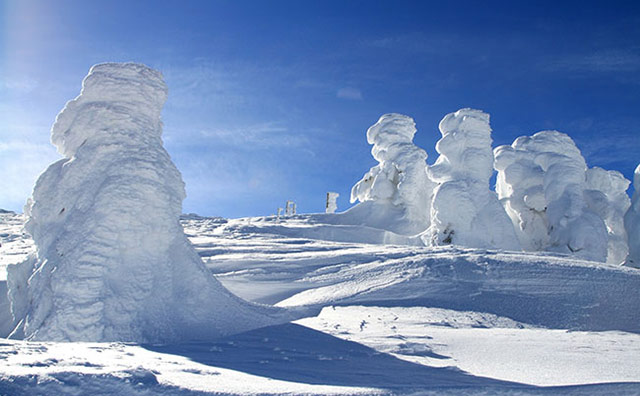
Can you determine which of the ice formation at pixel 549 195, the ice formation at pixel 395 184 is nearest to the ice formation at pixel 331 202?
the ice formation at pixel 395 184

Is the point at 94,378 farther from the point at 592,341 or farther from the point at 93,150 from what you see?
the point at 592,341

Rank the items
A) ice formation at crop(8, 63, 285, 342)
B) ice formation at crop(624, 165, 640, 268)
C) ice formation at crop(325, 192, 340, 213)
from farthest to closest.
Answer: ice formation at crop(325, 192, 340, 213) < ice formation at crop(624, 165, 640, 268) < ice formation at crop(8, 63, 285, 342)

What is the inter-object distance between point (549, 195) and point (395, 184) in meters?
8.60

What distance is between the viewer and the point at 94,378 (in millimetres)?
3225

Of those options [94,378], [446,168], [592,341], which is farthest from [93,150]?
[446,168]

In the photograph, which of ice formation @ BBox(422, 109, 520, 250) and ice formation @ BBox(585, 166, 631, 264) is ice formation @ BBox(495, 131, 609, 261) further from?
ice formation @ BBox(422, 109, 520, 250)

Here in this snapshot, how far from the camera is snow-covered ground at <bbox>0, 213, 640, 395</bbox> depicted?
3471 mm

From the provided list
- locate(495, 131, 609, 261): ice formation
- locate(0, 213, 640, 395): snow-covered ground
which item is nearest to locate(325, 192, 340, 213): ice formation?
locate(495, 131, 609, 261): ice formation

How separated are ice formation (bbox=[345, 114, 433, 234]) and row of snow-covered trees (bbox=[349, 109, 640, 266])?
0.06 metres

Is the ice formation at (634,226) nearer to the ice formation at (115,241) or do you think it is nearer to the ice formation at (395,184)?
the ice formation at (395,184)

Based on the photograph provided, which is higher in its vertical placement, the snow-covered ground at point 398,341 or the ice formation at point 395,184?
the ice formation at point 395,184

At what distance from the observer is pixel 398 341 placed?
5633 mm

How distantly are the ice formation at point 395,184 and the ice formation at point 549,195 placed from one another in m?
3.98

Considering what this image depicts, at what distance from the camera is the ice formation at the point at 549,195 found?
17.6 metres
